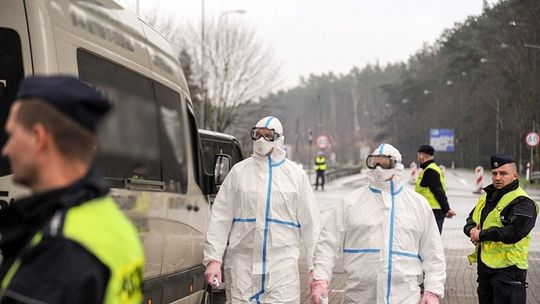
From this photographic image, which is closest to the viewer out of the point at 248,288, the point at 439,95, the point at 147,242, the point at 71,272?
the point at 71,272

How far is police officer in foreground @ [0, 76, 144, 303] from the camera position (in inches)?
85.4

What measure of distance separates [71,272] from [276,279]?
414cm

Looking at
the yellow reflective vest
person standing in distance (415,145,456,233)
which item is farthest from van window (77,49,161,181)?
the yellow reflective vest

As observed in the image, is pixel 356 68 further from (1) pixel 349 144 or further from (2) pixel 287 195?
(2) pixel 287 195

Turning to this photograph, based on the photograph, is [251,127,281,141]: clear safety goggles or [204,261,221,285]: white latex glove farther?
[251,127,281,141]: clear safety goggles

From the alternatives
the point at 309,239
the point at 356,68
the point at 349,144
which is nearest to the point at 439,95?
the point at 349,144

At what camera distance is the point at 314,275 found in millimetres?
5801

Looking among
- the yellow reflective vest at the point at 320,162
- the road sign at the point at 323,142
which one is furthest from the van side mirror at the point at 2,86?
the road sign at the point at 323,142

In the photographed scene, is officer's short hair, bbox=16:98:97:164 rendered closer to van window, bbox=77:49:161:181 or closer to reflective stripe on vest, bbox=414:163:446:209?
van window, bbox=77:49:161:181

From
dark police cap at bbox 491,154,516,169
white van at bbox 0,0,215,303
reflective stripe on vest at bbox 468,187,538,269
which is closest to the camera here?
white van at bbox 0,0,215,303

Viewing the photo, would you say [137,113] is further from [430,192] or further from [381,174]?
[430,192]

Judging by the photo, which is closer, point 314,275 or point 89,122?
point 89,122

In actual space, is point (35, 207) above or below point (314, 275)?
above

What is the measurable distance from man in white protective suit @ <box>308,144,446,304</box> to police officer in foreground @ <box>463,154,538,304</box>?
5.35 ft
